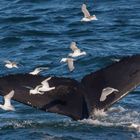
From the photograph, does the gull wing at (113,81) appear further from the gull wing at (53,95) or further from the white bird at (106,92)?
the gull wing at (53,95)

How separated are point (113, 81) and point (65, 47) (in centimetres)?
901

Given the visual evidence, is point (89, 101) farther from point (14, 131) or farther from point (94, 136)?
point (14, 131)

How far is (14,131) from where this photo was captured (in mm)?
13320

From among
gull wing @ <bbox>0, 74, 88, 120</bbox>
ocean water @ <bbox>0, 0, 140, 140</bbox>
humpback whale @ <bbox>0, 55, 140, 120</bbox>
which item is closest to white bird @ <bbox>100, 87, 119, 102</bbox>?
humpback whale @ <bbox>0, 55, 140, 120</bbox>

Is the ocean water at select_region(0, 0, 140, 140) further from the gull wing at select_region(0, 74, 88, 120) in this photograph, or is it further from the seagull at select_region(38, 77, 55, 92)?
the seagull at select_region(38, 77, 55, 92)

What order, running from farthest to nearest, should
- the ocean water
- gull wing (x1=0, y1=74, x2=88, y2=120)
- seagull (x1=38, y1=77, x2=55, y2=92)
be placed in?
1. the ocean water
2. seagull (x1=38, y1=77, x2=55, y2=92)
3. gull wing (x1=0, y1=74, x2=88, y2=120)

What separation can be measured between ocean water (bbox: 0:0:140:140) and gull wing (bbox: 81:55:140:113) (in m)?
0.46

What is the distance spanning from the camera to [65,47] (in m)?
21.8

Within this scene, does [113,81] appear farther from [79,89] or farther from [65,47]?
[65,47]

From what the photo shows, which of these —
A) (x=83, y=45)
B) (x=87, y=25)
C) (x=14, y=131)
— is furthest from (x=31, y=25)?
(x=14, y=131)

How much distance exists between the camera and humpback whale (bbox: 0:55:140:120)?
40.6 feet

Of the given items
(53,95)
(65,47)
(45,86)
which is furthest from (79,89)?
(65,47)

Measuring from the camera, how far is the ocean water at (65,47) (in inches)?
516

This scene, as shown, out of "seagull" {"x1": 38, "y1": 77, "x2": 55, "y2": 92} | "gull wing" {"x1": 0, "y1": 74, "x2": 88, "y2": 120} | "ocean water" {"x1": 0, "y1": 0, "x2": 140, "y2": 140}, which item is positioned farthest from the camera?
"ocean water" {"x1": 0, "y1": 0, "x2": 140, "y2": 140}
